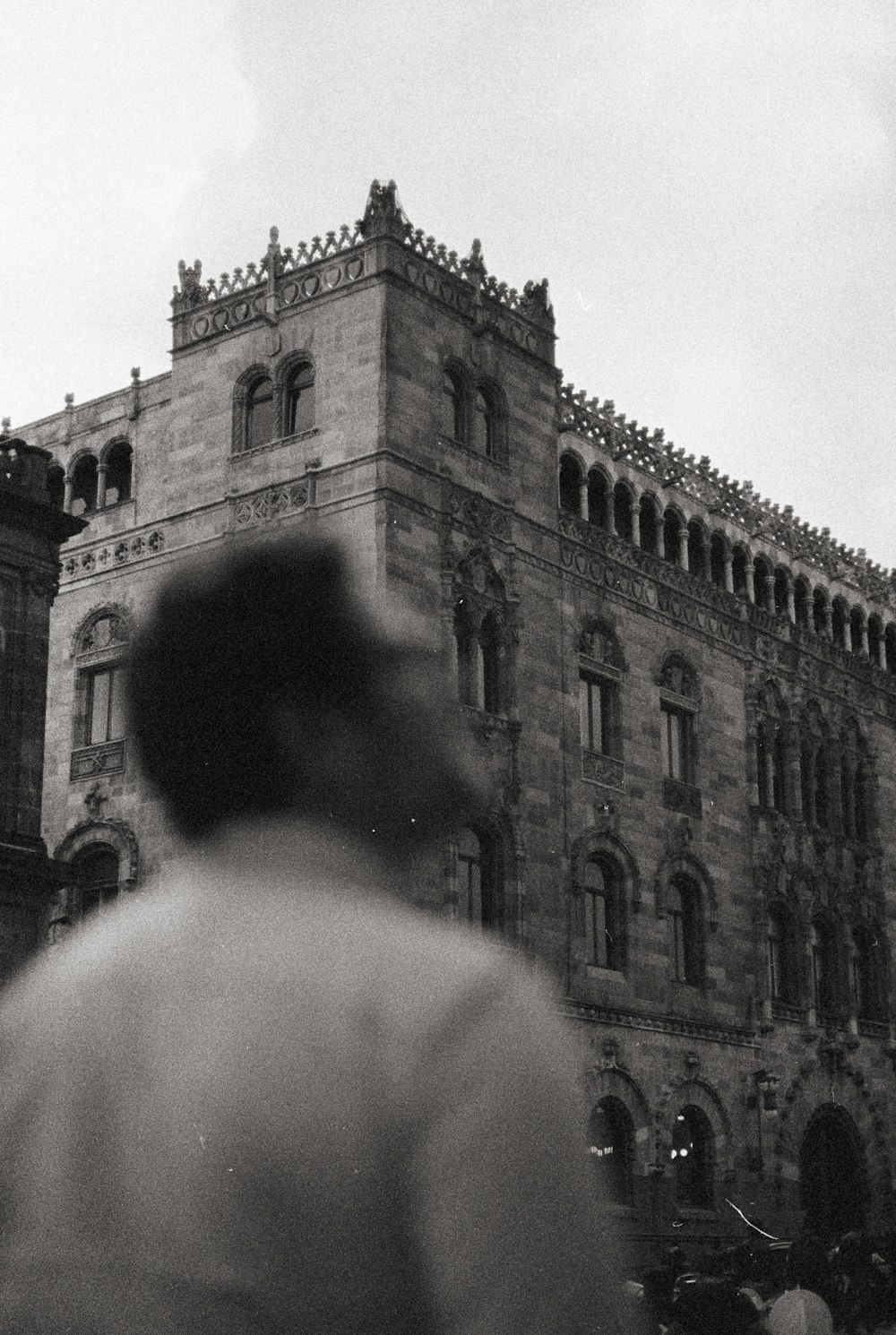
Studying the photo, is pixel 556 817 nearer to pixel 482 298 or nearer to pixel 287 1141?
pixel 482 298

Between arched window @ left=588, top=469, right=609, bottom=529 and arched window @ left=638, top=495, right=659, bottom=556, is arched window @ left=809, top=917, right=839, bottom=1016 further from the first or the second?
arched window @ left=588, top=469, right=609, bottom=529

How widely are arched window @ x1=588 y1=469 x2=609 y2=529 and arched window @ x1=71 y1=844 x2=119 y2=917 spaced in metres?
10.1

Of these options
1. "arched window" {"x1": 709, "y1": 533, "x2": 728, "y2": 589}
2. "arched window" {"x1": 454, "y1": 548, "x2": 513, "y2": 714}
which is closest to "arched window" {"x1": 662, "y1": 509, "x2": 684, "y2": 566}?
"arched window" {"x1": 709, "y1": 533, "x2": 728, "y2": 589}

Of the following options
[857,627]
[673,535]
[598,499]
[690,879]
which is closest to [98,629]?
[598,499]

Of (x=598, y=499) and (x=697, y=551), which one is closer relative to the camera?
(x=598, y=499)

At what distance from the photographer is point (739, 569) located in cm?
3681

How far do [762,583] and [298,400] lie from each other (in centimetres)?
1197

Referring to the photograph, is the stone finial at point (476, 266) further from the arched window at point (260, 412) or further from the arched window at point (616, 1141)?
the arched window at point (616, 1141)

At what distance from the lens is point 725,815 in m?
34.2

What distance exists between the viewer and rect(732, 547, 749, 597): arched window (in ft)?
120

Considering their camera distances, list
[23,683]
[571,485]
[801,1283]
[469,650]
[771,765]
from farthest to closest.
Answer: [771,765]
[571,485]
[469,650]
[23,683]
[801,1283]

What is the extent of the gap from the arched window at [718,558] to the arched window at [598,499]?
363cm

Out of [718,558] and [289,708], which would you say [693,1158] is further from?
[289,708]

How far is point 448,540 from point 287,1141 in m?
26.8
